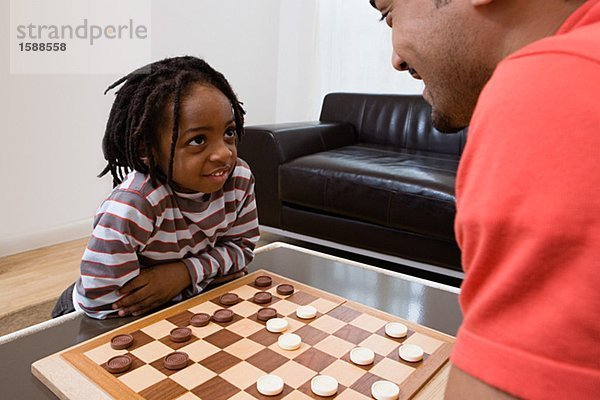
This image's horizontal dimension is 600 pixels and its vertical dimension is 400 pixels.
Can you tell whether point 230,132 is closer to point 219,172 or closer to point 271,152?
point 219,172

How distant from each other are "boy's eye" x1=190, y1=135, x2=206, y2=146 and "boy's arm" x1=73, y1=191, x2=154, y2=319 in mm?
170

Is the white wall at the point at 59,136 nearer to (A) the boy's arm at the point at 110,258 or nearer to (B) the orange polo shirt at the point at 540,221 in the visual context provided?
(A) the boy's arm at the point at 110,258

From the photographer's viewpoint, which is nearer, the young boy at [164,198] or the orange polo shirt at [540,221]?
the orange polo shirt at [540,221]

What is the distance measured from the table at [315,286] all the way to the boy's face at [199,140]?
0.93 feet

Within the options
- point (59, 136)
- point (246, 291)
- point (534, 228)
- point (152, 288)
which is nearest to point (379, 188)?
point (246, 291)

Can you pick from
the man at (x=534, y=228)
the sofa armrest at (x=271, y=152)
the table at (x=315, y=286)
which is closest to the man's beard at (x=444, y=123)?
the man at (x=534, y=228)

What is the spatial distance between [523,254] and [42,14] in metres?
2.85

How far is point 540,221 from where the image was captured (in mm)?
329

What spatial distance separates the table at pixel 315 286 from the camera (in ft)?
2.64

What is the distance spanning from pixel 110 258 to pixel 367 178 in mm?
1659

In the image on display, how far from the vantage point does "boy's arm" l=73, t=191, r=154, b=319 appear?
0.98m

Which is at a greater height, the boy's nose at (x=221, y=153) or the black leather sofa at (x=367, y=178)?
the boy's nose at (x=221, y=153)

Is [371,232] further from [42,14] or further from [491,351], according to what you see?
[491,351]

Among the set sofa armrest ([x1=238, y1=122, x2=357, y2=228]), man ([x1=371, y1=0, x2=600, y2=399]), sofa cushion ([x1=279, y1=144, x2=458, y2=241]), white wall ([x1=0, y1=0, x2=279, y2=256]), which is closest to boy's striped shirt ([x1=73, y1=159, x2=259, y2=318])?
man ([x1=371, y1=0, x2=600, y2=399])
